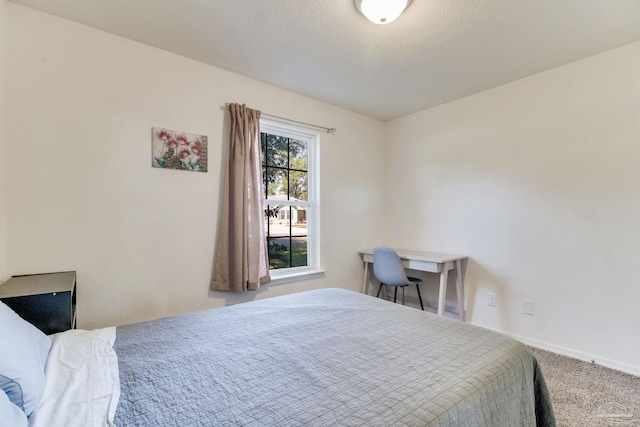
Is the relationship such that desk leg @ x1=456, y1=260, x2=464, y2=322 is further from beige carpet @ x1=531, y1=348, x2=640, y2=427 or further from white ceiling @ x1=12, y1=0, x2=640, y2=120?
white ceiling @ x1=12, y1=0, x2=640, y2=120

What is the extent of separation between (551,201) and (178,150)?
3.01m

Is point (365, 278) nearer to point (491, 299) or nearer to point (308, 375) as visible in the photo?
point (491, 299)

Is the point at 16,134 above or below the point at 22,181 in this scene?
above

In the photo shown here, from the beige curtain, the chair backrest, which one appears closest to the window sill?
the beige curtain

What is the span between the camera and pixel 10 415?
0.61 m

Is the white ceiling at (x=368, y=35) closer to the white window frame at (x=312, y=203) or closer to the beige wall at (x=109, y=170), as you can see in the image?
the beige wall at (x=109, y=170)

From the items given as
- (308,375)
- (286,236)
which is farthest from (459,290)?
(308,375)

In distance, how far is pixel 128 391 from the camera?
0.89 metres

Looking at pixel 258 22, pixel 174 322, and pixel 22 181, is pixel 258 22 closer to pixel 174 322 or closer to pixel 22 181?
pixel 22 181

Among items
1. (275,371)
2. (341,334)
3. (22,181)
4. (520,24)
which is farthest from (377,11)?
(22,181)

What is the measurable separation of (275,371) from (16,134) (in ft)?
6.47

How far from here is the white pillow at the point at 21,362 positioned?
28.8 inches

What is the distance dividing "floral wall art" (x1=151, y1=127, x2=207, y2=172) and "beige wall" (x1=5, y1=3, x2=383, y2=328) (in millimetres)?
50

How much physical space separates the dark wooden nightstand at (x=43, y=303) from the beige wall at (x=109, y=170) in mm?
375
